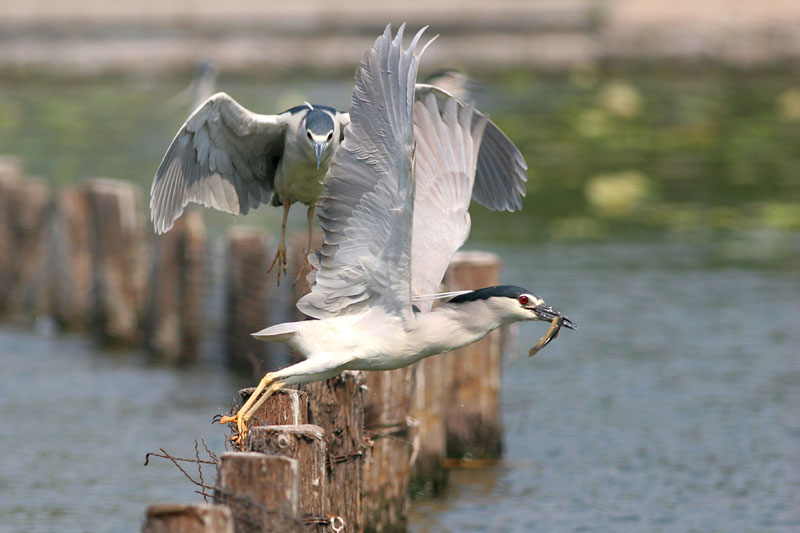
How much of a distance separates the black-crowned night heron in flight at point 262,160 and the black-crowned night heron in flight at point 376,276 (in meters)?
0.74

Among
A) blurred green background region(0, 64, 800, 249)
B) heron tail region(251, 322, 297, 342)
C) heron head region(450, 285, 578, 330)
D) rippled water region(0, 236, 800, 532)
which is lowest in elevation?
rippled water region(0, 236, 800, 532)

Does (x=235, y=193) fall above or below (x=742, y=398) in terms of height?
above

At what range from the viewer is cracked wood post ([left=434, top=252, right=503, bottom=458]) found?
7438mm

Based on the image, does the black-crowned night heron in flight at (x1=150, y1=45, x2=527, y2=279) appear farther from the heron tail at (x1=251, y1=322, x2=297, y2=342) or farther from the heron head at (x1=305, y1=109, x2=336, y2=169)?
the heron tail at (x1=251, y1=322, x2=297, y2=342)

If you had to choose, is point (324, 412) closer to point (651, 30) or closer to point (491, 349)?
point (491, 349)

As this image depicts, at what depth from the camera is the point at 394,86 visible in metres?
4.54

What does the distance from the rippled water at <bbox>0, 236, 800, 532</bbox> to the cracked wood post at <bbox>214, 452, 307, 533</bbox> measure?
2975 mm

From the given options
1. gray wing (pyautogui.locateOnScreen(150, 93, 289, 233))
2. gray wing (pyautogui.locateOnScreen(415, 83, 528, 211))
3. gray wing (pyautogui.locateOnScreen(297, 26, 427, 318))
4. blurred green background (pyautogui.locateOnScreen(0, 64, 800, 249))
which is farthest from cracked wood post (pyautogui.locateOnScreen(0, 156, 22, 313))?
gray wing (pyautogui.locateOnScreen(297, 26, 427, 318))

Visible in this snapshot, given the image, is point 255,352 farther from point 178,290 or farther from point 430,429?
point 430,429

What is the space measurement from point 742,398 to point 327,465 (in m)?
4.35

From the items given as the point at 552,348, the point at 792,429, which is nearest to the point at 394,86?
the point at 792,429

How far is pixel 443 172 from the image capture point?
18.1ft

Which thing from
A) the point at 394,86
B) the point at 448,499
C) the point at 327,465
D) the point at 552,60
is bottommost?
the point at 448,499

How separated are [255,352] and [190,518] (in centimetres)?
563
